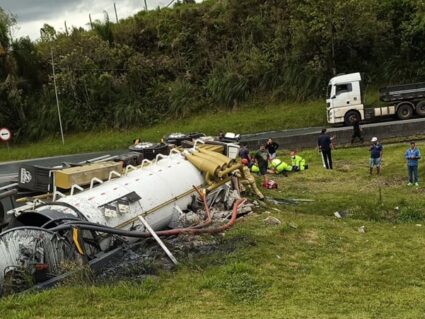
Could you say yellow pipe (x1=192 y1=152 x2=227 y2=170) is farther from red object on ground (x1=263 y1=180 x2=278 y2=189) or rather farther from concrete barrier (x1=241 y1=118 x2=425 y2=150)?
concrete barrier (x1=241 y1=118 x2=425 y2=150)

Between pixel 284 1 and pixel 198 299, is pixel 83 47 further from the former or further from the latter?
pixel 198 299

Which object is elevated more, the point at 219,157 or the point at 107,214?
the point at 219,157

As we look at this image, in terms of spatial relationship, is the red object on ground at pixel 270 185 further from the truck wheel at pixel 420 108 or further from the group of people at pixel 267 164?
the truck wheel at pixel 420 108

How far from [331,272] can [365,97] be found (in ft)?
84.8

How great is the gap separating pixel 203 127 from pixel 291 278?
2684cm

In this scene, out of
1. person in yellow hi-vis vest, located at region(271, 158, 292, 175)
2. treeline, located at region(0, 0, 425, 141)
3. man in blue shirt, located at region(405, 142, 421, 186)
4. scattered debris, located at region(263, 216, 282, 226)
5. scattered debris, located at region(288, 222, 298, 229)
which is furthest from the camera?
treeline, located at region(0, 0, 425, 141)

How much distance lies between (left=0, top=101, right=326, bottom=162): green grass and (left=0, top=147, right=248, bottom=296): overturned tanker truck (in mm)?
18316

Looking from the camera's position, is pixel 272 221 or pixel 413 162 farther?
pixel 413 162

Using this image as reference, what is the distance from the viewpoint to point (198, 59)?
42.7 metres

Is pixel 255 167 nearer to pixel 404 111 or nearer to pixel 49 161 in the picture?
pixel 404 111

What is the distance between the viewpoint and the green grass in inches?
1337

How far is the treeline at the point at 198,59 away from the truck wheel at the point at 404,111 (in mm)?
6815

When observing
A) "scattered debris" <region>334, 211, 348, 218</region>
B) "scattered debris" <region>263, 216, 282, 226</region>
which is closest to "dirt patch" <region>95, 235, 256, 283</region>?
"scattered debris" <region>263, 216, 282, 226</region>

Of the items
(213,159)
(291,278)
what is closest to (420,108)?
(213,159)
